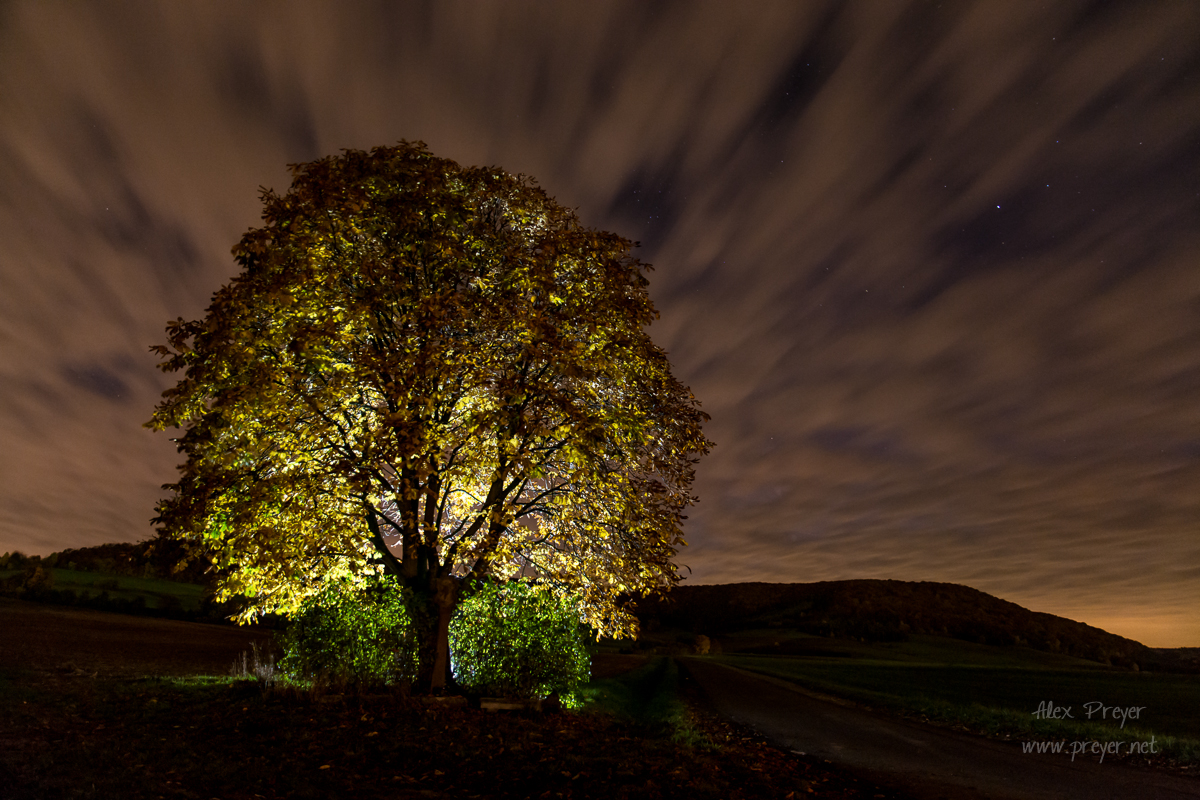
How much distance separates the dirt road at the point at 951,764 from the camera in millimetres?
11242

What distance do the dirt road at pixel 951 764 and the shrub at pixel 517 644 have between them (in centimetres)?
591

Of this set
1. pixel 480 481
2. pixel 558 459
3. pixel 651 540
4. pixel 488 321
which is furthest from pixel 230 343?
pixel 651 540

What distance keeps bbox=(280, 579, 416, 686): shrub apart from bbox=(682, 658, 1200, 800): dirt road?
378 inches

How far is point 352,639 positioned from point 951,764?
43.2 ft

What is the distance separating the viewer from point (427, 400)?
44.7ft

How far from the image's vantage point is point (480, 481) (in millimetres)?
16797

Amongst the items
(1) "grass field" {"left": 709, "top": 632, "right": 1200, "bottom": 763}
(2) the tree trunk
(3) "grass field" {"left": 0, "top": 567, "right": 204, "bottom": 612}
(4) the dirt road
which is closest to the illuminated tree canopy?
(2) the tree trunk

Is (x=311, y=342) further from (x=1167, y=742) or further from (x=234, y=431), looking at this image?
(x=1167, y=742)

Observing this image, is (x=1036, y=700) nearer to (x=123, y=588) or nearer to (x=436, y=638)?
(x=436, y=638)

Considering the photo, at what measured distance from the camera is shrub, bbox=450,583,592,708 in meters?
14.5

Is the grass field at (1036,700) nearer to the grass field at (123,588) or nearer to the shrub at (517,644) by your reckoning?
the shrub at (517,644)

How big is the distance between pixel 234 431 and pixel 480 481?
225 inches
